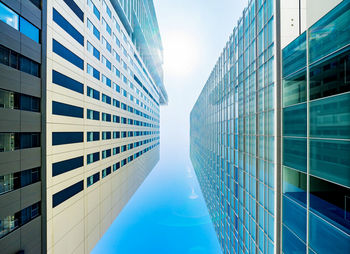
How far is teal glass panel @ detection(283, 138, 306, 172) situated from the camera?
1000 centimetres

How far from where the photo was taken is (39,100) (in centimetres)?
1270

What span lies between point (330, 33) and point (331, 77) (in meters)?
2.62

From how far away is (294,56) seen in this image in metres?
10.9

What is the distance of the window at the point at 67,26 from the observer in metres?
14.5

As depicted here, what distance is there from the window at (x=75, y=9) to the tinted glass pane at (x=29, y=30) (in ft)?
21.8

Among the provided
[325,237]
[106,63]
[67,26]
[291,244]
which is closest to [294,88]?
[325,237]

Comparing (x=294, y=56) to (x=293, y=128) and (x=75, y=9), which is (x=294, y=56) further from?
(x=75, y=9)

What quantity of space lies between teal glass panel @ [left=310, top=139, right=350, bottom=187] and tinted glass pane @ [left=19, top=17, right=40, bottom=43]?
23325 millimetres

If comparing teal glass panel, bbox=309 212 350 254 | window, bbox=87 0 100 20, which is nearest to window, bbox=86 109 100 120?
window, bbox=87 0 100 20

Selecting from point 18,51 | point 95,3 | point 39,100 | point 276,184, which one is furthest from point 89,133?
point 276,184

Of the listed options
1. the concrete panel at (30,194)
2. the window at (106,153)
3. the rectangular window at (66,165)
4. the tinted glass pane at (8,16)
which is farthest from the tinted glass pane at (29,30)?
the window at (106,153)

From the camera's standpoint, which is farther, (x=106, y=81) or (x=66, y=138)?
(x=106, y=81)

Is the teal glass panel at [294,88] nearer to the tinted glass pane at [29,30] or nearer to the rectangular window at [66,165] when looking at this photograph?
the tinted glass pane at [29,30]

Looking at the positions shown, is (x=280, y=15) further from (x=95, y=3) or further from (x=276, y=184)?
(x=95, y=3)
